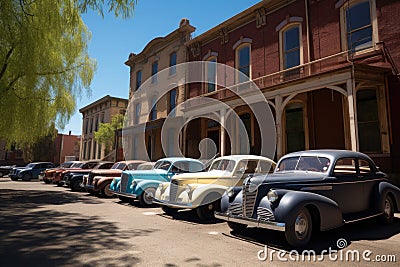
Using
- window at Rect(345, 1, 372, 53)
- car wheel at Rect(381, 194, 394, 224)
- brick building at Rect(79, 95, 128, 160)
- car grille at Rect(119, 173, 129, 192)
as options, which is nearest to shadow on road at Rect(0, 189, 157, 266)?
car grille at Rect(119, 173, 129, 192)

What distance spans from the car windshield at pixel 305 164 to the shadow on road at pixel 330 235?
4.53 feet

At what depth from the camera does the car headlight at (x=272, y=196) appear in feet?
17.0

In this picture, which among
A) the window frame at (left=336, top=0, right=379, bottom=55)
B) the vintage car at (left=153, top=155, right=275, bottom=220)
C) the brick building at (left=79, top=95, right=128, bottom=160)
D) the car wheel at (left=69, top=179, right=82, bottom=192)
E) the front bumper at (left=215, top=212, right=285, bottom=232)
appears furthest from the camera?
the brick building at (left=79, top=95, right=128, bottom=160)

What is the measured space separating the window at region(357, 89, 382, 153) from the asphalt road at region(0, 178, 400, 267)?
464 centimetres

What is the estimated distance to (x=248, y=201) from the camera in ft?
18.5

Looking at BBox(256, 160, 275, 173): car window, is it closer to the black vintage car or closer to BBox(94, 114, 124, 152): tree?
the black vintage car

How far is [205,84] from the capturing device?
62.6ft

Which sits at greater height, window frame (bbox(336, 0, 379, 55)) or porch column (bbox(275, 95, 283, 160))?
window frame (bbox(336, 0, 379, 55))

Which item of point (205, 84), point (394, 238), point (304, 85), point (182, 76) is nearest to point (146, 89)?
point (182, 76)

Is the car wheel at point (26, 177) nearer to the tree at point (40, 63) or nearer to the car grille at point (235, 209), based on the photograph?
the tree at point (40, 63)

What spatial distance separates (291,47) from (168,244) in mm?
12308

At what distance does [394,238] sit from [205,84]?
14.9 metres

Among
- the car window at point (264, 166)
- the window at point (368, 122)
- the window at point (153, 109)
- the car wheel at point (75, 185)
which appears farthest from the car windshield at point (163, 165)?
the window at point (153, 109)

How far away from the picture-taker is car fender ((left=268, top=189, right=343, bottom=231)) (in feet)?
16.2
